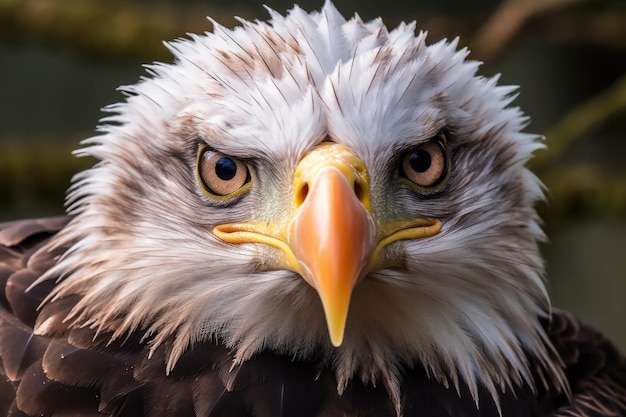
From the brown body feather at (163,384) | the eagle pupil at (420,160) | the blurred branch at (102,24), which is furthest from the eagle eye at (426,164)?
the blurred branch at (102,24)

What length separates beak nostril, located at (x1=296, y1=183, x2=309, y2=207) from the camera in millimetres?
1522

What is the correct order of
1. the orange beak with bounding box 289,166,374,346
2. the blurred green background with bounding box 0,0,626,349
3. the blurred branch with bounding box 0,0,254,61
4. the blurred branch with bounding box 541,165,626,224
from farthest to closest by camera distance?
1. the blurred branch with bounding box 541,165,626,224
2. the blurred green background with bounding box 0,0,626,349
3. the blurred branch with bounding box 0,0,254,61
4. the orange beak with bounding box 289,166,374,346

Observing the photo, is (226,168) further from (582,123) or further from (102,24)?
(582,123)

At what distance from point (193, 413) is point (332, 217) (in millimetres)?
481

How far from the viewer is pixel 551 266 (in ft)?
22.4

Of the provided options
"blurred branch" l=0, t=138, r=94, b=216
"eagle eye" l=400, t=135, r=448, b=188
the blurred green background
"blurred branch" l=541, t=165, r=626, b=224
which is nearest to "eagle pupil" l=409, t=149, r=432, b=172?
"eagle eye" l=400, t=135, r=448, b=188

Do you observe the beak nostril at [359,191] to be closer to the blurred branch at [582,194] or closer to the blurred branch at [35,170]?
the blurred branch at [35,170]

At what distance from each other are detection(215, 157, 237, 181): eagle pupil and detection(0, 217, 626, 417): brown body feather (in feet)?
1.07

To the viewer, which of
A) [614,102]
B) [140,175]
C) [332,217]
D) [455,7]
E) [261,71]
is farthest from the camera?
[455,7]

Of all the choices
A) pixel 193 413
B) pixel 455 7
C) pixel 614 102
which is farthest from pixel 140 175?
pixel 455 7

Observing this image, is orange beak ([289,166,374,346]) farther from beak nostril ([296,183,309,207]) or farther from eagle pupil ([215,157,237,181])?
eagle pupil ([215,157,237,181])

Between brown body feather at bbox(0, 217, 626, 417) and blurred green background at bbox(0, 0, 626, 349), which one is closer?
brown body feather at bbox(0, 217, 626, 417)

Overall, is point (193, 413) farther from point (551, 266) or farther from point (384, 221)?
point (551, 266)

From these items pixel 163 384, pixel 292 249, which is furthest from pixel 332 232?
pixel 163 384
